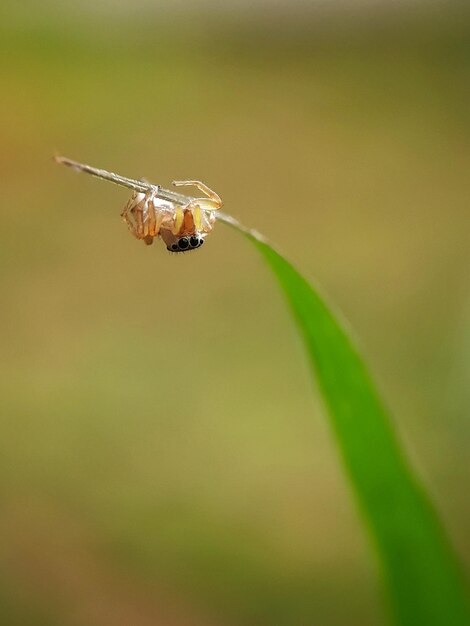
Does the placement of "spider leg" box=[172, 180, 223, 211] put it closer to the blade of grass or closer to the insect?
the insect

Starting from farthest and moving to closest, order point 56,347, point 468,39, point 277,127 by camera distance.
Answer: point 468,39, point 277,127, point 56,347

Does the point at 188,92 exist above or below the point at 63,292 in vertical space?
above

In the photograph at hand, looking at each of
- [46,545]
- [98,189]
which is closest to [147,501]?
[46,545]

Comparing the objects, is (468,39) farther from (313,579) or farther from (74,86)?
(313,579)

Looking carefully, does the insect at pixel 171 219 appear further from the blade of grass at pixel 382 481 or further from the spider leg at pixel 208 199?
the blade of grass at pixel 382 481

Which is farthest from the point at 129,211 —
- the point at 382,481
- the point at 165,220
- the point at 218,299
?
the point at 218,299

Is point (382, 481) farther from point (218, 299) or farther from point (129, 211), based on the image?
point (218, 299)

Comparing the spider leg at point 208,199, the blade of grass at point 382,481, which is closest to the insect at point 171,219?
the spider leg at point 208,199
